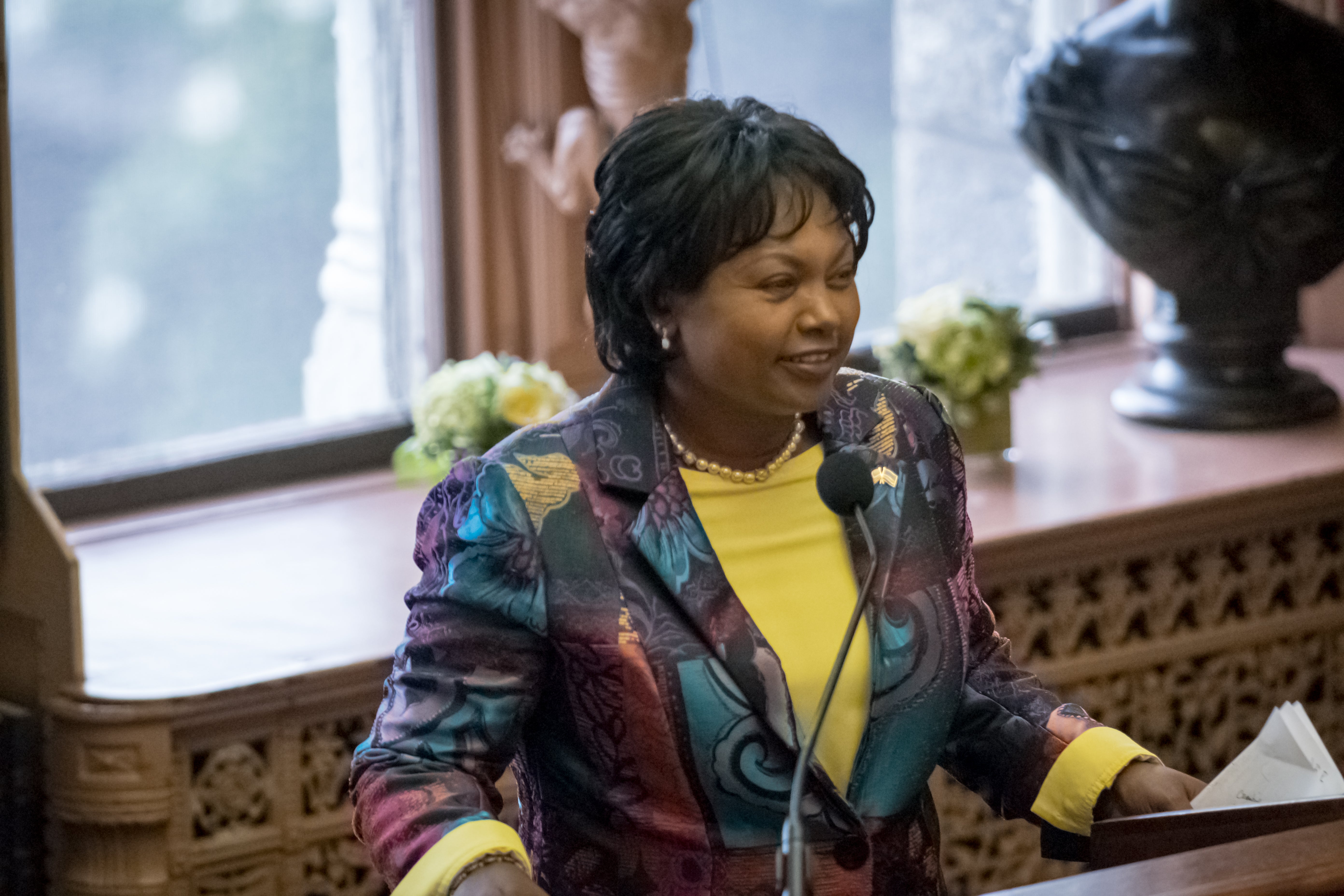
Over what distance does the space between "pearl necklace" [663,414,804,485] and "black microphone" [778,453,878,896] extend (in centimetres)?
8

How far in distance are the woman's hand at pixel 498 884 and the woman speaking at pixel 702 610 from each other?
80 mm

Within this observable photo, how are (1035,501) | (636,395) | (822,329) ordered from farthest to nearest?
(1035,501) < (636,395) < (822,329)

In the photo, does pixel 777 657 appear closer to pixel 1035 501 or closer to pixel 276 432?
pixel 1035 501

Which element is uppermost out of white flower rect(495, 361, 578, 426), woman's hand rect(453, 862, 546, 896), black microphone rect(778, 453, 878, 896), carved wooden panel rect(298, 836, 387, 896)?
black microphone rect(778, 453, 878, 896)

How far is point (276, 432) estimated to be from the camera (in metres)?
3.05

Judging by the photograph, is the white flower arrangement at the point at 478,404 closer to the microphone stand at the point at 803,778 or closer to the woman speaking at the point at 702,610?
the woman speaking at the point at 702,610

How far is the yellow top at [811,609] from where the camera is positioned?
4.60 feet

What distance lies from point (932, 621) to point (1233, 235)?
5.88 feet

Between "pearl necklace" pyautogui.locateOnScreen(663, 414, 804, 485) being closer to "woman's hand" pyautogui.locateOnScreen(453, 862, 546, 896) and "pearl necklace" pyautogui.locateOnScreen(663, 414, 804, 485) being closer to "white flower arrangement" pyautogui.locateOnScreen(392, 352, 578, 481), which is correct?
"woman's hand" pyautogui.locateOnScreen(453, 862, 546, 896)

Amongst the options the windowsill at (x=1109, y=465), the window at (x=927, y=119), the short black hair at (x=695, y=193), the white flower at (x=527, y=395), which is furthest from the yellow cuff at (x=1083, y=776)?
the window at (x=927, y=119)

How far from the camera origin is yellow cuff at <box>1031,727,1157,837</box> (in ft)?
4.67

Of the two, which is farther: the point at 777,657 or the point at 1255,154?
the point at 1255,154

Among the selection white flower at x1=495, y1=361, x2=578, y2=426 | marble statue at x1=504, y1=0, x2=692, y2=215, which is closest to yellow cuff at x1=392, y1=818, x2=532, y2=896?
white flower at x1=495, y1=361, x2=578, y2=426

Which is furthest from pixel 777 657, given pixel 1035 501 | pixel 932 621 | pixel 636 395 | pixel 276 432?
pixel 276 432
